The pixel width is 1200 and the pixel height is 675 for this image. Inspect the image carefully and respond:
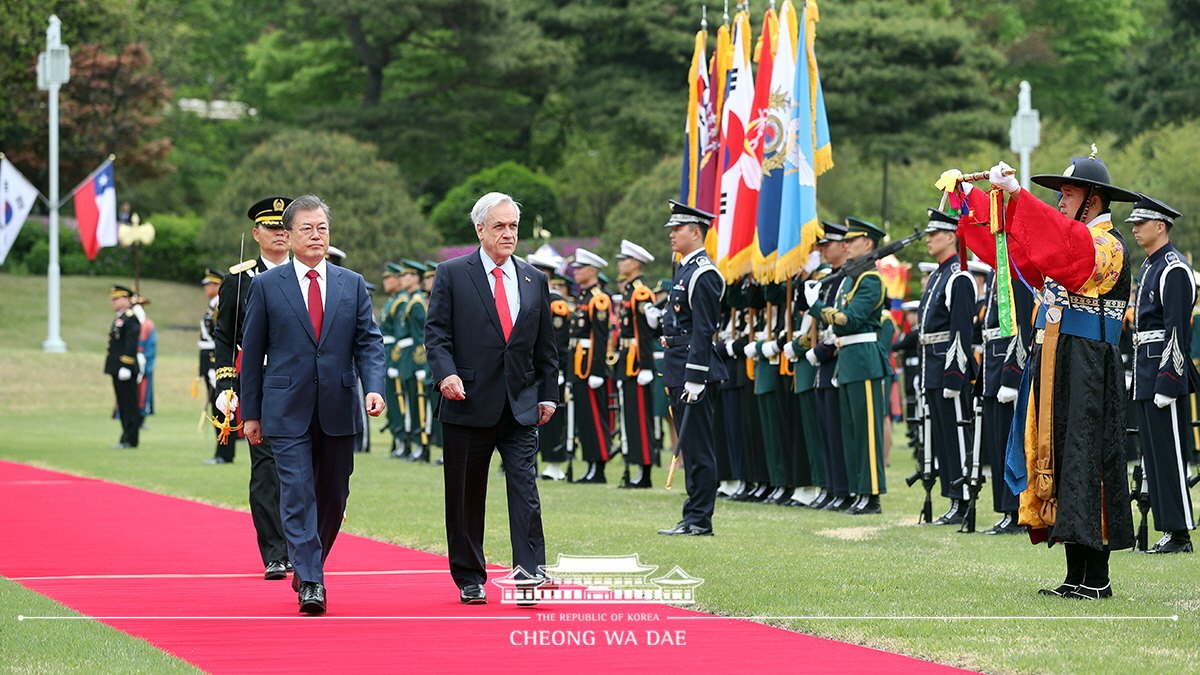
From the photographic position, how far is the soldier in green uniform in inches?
439

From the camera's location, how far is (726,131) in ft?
43.3

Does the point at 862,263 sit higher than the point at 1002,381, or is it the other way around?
the point at 862,263

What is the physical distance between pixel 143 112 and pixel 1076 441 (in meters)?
41.9

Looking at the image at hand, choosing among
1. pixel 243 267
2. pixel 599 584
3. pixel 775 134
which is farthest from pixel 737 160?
pixel 599 584

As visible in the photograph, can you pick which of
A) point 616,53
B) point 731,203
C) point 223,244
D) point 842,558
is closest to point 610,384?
point 731,203

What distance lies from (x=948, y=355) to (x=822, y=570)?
3187 millimetres

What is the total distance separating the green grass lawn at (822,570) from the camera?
5.58 metres

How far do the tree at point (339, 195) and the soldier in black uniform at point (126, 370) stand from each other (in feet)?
68.0

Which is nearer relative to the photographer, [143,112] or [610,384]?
[610,384]

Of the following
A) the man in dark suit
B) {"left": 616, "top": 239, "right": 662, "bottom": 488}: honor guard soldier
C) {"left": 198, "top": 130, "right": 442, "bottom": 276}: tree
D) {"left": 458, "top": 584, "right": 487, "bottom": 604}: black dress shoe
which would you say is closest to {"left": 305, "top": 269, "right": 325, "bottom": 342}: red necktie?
the man in dark suit

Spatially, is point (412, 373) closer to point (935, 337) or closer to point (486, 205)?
point (935, 337)

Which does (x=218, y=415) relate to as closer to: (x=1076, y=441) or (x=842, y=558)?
(x=842, y=558)

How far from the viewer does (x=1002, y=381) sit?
32.4ft

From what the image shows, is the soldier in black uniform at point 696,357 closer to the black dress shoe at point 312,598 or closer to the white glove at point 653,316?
the white glove at point 653,316
